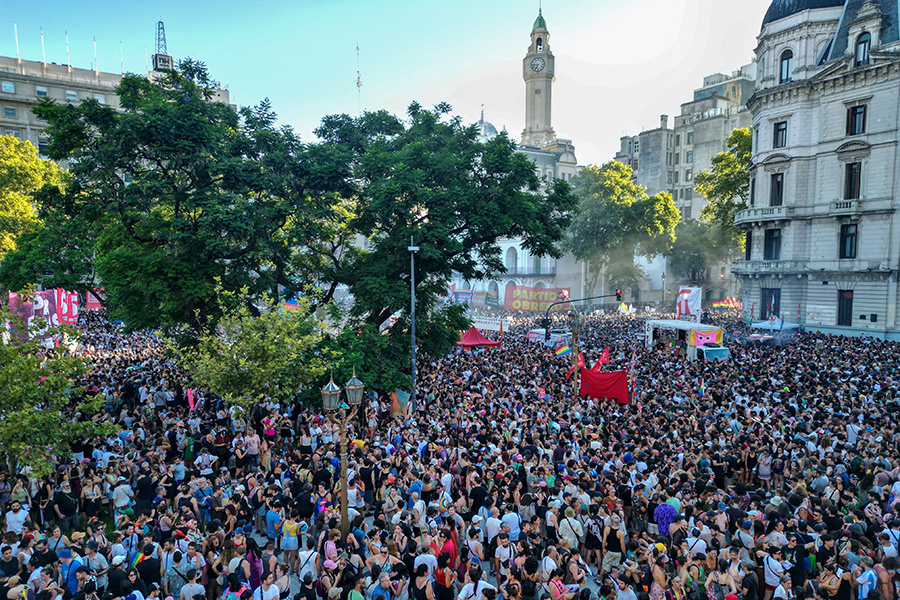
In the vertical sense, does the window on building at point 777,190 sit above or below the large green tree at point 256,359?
above

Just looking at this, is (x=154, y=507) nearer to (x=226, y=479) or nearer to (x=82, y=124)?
(x=226, y=479)

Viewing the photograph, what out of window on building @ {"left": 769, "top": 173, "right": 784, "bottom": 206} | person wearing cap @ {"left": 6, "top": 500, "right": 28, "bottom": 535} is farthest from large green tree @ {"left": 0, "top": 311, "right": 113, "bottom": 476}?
window on building @ {"left": 769, "top": 173, "right": 784, "bottom": 206}

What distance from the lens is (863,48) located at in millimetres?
37844

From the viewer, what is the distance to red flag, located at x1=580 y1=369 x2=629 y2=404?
21.6 metres

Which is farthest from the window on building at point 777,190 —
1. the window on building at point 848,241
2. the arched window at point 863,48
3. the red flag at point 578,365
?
the red flag at point 578,365

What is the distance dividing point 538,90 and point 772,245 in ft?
213

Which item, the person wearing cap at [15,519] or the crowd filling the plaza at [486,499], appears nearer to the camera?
the crowd filling the plaza at [486,499]

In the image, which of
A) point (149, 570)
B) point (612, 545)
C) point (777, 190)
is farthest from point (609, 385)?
point (777, 190)

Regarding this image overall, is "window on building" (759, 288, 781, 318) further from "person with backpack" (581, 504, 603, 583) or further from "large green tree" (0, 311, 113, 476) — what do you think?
"large green tree" (0, 311, 113, 476)

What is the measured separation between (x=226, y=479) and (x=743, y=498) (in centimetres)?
1163

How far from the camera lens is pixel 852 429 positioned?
53.6 ft

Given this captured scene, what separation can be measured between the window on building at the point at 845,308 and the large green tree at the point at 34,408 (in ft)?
142

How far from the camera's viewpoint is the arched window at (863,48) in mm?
37438

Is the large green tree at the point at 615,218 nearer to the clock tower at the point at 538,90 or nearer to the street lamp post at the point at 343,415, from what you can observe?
the clock tower at the point at 538,90
